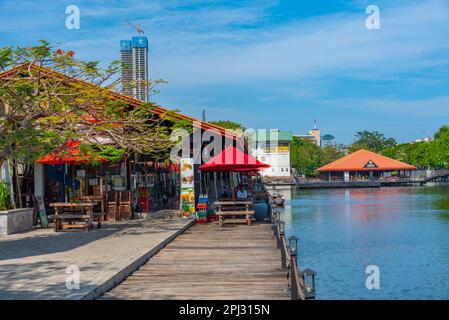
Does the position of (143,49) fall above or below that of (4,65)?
above

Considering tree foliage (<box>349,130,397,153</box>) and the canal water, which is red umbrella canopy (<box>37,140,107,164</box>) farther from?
tree foliage (<box>349,130,397,153</box>)

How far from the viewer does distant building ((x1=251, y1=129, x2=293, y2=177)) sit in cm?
12381

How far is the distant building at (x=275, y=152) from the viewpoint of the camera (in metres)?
124

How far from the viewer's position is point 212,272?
1160 cm

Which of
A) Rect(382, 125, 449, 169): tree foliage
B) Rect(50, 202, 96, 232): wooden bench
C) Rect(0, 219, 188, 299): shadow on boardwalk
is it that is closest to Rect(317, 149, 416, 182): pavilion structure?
Rect(382, 125, 449, 169): tree foliage

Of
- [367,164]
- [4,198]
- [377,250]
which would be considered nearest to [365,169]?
[367,164]

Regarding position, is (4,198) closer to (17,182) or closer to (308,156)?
(17,182)

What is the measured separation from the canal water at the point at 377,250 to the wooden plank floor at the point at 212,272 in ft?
15.8

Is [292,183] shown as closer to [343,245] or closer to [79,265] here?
[343,245]

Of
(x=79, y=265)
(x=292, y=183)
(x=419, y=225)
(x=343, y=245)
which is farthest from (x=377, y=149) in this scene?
(x=79, y=265)

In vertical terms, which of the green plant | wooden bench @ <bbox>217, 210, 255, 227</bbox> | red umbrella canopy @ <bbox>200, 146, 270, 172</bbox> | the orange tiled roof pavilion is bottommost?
wooden bench @ <bbox>217, 210, 255, 227</bbox>

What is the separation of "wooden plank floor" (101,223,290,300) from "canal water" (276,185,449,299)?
4827 mm

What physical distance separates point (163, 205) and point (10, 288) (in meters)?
17.6

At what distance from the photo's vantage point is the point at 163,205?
1070 inches
